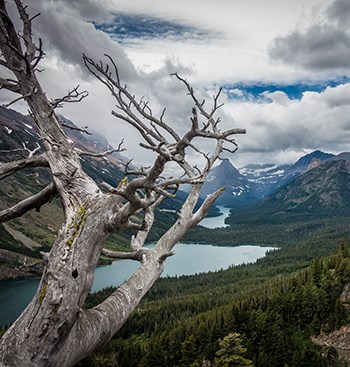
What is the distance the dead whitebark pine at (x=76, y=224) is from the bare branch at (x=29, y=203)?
0.02 metres

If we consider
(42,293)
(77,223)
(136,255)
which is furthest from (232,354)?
(42,293)

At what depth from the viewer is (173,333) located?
69.3m

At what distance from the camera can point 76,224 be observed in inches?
175

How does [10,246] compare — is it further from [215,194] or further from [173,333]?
[215,194]

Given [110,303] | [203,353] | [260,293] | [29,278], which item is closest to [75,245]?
[110,303]

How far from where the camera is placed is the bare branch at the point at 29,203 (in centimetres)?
567

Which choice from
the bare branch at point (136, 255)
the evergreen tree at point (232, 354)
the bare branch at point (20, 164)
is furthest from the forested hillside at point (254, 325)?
the bare branch at point (20, 164)

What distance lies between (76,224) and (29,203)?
→ 1.88m

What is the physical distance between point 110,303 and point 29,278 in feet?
498

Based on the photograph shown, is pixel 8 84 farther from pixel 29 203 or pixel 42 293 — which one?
pixel 42 293

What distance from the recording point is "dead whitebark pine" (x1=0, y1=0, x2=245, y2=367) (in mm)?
3529

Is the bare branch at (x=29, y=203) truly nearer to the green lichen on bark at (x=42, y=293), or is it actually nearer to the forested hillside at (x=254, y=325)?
the green lichen on bark at (x=42, y=293)

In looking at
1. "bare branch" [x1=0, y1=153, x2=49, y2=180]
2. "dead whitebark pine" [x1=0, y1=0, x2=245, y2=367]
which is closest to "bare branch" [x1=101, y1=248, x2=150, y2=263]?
"dead whitebark pine" [x1=0, y1=0, x2=245, y2=367]

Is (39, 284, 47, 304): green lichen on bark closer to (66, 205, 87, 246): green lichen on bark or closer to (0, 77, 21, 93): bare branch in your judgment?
(66, 205, 87, 246): green lichen on bark
